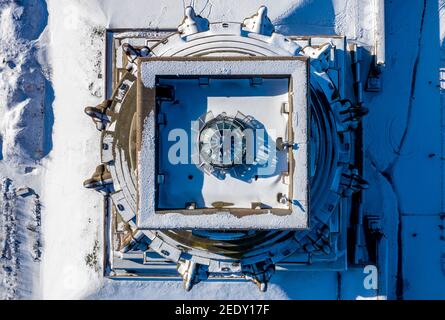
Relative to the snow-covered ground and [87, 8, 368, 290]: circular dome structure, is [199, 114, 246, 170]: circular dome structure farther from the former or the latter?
the snow-covered ground

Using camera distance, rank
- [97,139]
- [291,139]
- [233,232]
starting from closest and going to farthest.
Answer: [291,139] → [233,232] → [97,139]

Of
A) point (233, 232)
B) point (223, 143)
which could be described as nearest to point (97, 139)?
point (233, 232)

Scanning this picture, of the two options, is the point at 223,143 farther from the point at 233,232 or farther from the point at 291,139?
the point at 233,232

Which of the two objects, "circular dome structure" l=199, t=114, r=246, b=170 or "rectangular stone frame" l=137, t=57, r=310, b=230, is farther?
"circular dome structure" l=199, t=114, r=246, b=170

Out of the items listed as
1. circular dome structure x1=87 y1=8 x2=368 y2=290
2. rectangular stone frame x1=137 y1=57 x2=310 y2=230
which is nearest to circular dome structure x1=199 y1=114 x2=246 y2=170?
rectangular stone frame x1=137 y1=57 x2=310 y2=230

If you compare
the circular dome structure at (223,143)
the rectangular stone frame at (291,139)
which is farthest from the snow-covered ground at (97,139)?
the circular dome structure at (223,143)

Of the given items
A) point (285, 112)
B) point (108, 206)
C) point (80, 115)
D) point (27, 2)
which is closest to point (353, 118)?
point (285, 112)

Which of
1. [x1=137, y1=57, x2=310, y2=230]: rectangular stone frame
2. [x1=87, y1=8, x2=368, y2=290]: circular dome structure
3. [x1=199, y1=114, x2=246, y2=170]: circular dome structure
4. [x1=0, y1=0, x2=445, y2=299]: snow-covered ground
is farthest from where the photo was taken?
[x1=0, y1=0, x2=445, y2=299]: snow-covered ground
